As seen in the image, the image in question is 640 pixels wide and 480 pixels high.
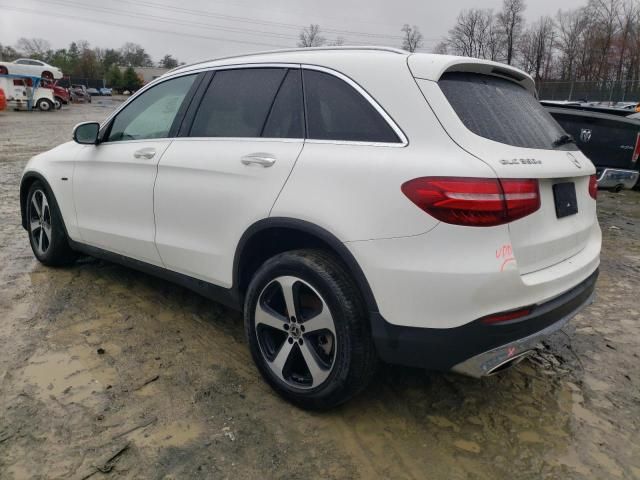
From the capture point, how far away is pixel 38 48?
10388cm

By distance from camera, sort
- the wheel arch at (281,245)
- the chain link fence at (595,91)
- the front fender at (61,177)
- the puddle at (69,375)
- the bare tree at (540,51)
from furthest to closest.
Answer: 1. the bare tree at (540,51)
2. the chain link fence at (595,91)
3. the front fender at (61,177)
4. the puddle at (69,375)
5. the wheel arch at (281,245)

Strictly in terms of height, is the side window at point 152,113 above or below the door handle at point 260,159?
above

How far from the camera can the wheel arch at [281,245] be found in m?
2.36

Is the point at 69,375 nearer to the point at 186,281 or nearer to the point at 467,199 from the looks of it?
the point at 186,281

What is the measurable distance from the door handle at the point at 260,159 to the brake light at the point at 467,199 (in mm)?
848

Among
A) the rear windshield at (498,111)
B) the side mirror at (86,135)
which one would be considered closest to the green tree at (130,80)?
the side mirror at (86,135)

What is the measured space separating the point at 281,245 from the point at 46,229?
282 centimetres

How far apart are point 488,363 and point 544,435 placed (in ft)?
2.06

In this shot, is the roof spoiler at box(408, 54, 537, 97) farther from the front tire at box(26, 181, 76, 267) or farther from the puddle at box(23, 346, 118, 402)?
the front tire at box(26, 181, 76, 267)

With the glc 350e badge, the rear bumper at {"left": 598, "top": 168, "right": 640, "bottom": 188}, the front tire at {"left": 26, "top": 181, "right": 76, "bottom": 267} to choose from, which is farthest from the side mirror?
the rear bumper at {"left": 598, "top": 168, "right": 640, "bottom": 188}

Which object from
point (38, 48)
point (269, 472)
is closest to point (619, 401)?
point (269, 472)

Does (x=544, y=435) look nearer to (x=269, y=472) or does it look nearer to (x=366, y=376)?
(x=366, y=376)

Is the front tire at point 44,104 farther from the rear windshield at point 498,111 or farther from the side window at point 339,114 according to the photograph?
the rear windshield at point 498,111

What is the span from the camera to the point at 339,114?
2627 millimetres
